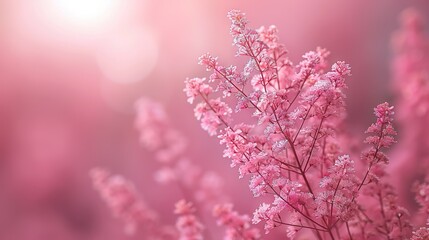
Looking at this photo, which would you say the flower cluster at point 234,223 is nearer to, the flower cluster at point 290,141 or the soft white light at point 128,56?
the flower cluster at point 290,141

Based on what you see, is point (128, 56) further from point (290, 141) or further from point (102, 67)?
point (290, 141)

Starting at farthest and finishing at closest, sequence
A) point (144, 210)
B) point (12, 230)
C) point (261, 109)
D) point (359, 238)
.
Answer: point (12, 230) → point (144, 210) → point (359, 238) → point (261, 109)

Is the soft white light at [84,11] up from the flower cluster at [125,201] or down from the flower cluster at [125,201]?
up

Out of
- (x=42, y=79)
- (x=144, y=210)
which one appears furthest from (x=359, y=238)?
(x=42, y=79)

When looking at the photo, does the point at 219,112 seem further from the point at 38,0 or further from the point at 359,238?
the point at 38,0

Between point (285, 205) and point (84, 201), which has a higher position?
point (84, 201)

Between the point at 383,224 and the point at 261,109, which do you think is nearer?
the point at 261,109

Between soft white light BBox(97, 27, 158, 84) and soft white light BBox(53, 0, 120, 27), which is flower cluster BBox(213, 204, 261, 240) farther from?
soft white light BBox(53, 0, 120, 27)

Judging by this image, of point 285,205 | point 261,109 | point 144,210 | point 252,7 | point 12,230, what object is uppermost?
point 252,7

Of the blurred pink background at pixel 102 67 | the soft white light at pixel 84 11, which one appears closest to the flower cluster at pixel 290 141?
the blurred pink background at pixel 102 67
